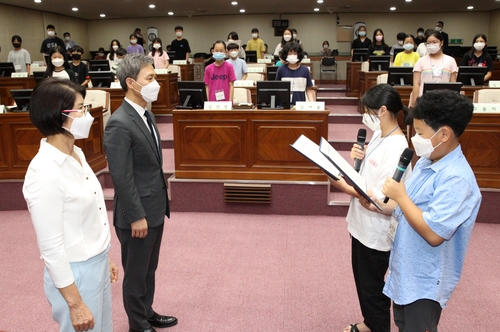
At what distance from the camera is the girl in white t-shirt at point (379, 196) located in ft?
6.38

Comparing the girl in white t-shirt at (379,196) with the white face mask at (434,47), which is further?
the white face mask at (434,47)

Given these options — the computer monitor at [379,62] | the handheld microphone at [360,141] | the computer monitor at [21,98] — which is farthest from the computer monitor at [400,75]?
the computer monitor at [21,98]

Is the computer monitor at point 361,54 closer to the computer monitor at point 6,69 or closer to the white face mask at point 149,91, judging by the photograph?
the computer monitor at point 6,69

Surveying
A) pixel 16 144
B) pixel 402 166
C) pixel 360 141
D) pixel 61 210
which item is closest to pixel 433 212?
pixel 402 166

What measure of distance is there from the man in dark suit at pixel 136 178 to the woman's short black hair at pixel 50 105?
0.52 m

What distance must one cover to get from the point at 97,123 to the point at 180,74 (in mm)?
4198

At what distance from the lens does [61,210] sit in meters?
1.40

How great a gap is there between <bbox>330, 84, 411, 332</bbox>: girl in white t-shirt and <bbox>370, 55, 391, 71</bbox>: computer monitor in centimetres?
590

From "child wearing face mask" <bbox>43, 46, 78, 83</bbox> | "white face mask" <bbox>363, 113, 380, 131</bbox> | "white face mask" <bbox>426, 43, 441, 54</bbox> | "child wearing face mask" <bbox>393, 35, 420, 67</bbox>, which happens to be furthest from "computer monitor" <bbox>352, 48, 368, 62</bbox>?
"white face mask" <bbox>363, 113, 380, 131</bbox>

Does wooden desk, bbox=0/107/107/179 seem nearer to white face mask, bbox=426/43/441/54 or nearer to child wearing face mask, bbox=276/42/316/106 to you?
child wearing face mask, bbox=276/42/316/106

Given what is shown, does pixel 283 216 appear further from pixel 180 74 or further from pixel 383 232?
pixel 180 74

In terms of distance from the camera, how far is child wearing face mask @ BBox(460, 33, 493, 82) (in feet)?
20.1

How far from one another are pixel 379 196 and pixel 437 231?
1.58 ft

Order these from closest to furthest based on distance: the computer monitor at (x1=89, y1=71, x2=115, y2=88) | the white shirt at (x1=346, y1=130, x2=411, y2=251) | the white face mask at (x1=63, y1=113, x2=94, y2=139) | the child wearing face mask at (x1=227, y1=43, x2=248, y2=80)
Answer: the white face mask at (x1=63, y1=113, x2=94, y2=139), the white shirt at (x1=346, y1=130, x2=411, y2=251), the child wearing face mask at (x1=227, y1=43, x2=248, y2=80), the computer monitor at (x1=89, y1=71, x2=115, y2=88)
